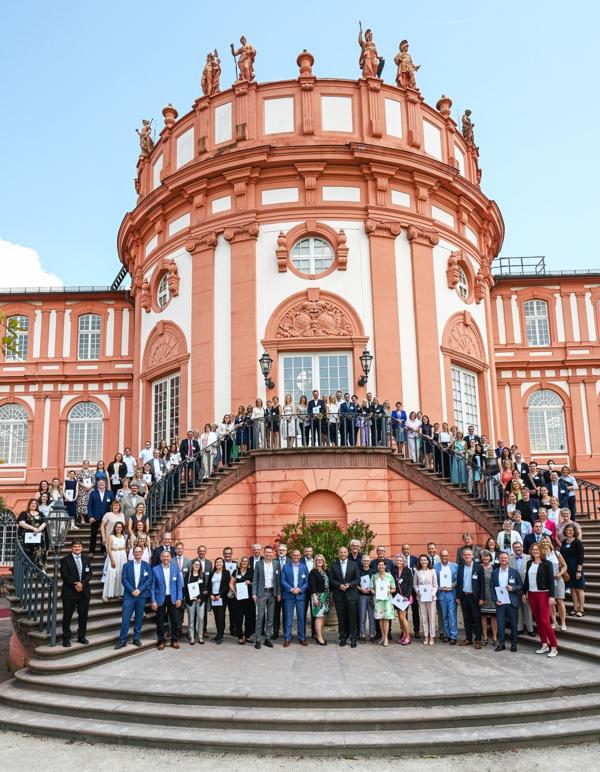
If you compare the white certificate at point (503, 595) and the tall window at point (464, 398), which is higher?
the tall window at point (464, 398)

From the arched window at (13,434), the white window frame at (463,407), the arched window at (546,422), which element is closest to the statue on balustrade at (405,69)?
the white window frame at (463,407)

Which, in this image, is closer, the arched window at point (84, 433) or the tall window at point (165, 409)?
the tall window at point (165, 409)

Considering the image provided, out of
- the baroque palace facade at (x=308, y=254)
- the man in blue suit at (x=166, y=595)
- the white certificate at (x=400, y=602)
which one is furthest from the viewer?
the baroque palace facade at (x=308, y=254)

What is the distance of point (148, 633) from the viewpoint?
12203 millimetres

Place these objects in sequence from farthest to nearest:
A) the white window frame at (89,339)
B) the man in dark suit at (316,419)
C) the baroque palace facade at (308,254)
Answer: the white window frame at (89,339) < the baroque palace facade at (308,254) < the man in dark suit at (316,419)

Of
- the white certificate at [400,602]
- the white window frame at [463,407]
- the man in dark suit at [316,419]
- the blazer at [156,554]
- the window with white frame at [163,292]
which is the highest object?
the window with white frame at [163,292]

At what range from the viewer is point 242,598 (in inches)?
478

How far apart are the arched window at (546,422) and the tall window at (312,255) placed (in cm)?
1199

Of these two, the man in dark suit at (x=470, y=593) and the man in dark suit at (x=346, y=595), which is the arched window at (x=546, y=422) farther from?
the man in dark suit at (x=346, y=595)

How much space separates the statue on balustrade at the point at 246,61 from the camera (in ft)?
71.3

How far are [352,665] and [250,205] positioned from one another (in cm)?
1431

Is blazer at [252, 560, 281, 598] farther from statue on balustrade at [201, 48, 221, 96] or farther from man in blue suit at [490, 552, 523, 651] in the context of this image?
statue on balustrade at [201, 48, 221, 96]

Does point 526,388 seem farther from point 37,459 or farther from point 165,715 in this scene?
point 165,715

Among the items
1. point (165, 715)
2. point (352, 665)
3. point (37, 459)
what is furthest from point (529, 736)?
point (37, 459)
